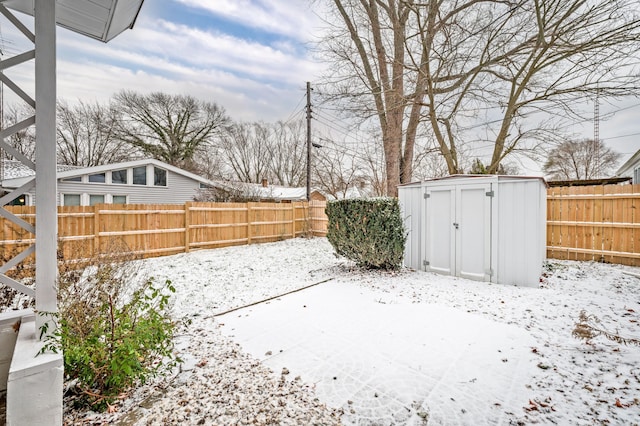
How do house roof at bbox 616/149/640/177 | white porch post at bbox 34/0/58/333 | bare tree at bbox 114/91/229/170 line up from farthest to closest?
bare tree at bbox 114/91/229/170, house roof at bbox 616/149/640/177, white porch post at bbox 34/0/58/333

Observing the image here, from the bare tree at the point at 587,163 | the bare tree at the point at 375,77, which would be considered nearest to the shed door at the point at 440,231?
the bare tree at the point at 375,77

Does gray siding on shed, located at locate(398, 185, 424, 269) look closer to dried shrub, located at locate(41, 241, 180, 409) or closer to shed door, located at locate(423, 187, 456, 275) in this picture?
shed door, located at locate(423, 187, 456, 275)

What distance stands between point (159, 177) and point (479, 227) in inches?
565

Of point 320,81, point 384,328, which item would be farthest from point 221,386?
point 320,81

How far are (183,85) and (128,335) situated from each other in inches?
804

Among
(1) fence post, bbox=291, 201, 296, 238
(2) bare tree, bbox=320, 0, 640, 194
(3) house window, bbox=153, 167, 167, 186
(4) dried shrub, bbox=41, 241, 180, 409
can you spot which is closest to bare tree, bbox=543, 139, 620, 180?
(2) bare tree, bbox=320, 0, 640, 194

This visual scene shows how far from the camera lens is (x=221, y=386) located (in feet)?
7.29

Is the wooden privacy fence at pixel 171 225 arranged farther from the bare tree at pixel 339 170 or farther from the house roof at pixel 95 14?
the house roof at pixel 95 14

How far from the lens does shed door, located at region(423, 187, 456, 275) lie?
559cm

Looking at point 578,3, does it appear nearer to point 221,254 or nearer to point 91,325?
point 91,325

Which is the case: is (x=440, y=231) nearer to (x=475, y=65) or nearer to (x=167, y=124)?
(x=475, y=65)

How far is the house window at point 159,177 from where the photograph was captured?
13.8m

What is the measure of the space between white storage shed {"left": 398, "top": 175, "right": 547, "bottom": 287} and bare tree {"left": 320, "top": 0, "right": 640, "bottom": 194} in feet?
7.14

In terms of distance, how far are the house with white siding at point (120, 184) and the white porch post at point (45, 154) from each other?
12.1 metres
